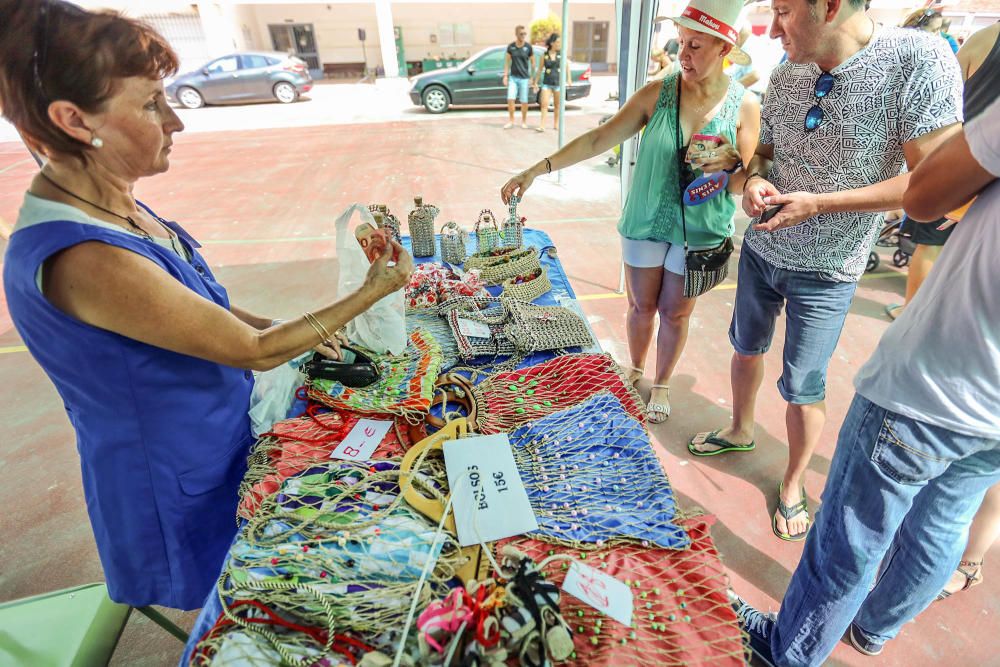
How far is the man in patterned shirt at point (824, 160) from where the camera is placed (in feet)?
4.39

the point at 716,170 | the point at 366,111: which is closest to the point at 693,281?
the point at 716,170

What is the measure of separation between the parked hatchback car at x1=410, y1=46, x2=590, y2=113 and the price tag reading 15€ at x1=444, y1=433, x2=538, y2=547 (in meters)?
10.7

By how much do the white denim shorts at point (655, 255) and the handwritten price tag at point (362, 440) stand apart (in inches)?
56.9

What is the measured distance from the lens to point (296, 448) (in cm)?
119

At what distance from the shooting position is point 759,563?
1.87 m

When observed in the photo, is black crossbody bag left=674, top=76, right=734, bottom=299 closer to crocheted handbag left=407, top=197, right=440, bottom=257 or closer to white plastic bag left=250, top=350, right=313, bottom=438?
crocheted handbag left=407, top=197, right=440, bottom=257

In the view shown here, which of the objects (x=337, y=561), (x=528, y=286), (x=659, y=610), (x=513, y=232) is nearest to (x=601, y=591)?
(x=659, y=610)

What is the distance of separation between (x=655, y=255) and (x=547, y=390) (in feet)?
3.62

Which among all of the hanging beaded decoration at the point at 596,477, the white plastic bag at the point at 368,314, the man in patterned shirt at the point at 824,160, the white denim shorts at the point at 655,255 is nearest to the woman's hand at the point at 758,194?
the man in patterned shirt at the point at 824,160

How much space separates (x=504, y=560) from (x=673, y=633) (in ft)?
1.02

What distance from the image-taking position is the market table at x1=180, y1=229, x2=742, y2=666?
2.67ft

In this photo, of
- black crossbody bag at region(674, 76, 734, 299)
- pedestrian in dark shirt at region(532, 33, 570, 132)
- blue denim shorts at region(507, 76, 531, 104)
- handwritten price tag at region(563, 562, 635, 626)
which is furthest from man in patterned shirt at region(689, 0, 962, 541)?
blue denim shorts at region(507, 76, 531, 104)

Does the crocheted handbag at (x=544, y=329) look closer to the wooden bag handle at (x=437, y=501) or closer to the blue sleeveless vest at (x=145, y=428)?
the wooden bag handle at (x=437, y=501)

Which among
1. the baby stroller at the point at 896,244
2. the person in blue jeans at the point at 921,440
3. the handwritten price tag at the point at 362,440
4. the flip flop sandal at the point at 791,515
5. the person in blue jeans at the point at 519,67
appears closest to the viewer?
the person in blue jeans at the point at 921,440
